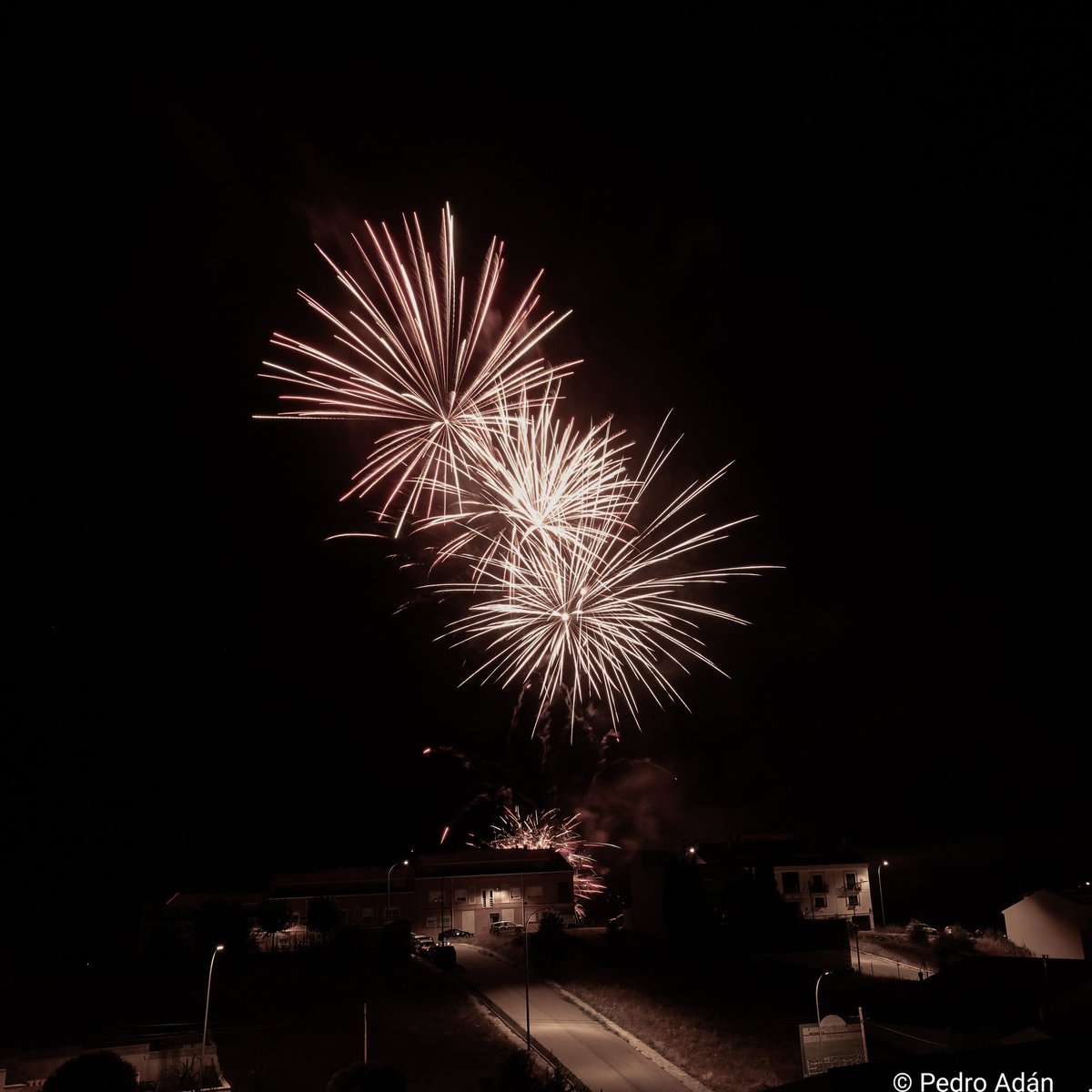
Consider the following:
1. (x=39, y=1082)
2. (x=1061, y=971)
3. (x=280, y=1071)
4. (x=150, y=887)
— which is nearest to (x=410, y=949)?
(x=280, y=1071)

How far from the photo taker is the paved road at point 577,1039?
21438mm

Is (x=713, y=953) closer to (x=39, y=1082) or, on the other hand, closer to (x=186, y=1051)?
(x=186, y=1051)

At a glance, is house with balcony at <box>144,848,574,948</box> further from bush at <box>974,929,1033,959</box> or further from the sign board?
the sign board

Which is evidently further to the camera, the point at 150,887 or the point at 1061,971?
the point at 150,887

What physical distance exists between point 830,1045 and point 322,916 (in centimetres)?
3192

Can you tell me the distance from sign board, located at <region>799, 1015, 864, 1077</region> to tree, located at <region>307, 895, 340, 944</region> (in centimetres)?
3075

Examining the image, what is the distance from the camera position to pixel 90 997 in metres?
29.8

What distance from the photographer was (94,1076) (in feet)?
56.2

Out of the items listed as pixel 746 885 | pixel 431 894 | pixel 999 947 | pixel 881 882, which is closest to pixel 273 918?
pixel 431 894

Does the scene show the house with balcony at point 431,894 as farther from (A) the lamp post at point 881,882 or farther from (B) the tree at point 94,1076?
(B) the tree at point 94,1076

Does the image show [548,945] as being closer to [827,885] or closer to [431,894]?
[431,894]

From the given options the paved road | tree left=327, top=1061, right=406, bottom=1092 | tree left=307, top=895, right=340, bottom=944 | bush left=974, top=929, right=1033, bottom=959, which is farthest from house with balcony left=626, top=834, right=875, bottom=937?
tree left=327, top=1061, right=406, bottom=1092

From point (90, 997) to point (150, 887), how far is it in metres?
39.2

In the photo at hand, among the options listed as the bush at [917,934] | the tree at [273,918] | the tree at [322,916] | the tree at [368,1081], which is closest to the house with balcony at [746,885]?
the bush at [917,934]
